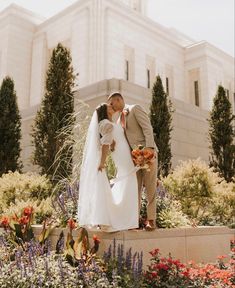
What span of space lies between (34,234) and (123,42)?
15.8 metres

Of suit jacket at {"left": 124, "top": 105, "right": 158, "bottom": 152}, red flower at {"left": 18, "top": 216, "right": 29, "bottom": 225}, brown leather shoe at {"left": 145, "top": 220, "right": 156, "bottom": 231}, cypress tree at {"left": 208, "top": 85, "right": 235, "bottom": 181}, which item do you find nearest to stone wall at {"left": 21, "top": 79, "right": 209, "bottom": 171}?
cypress tree at {"left": 208, "top": 85, "right": 235, "bottom": 181}

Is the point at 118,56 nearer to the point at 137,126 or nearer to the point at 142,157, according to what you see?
the point at 137,126

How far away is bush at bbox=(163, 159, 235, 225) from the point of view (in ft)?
Result: 27.9

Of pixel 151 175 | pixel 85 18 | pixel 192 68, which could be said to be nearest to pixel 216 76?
pixel 192 68

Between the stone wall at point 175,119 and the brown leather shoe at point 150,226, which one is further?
the stone wall at point 175,119

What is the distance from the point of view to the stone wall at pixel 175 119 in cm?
1286

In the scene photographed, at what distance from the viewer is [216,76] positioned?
23031 mm

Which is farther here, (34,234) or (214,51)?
(214,51)

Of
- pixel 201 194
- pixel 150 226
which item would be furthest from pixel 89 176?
pixel 201 194

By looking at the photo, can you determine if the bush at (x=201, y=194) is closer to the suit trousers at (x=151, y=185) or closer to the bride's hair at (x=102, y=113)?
the suit trousers at (x=151, y=185)

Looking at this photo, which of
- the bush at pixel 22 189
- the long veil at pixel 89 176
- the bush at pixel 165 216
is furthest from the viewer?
the bush at pixel 22 189

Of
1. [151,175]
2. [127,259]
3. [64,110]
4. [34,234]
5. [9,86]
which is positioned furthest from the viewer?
[9,86]

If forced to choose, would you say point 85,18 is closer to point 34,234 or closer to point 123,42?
point 123,42

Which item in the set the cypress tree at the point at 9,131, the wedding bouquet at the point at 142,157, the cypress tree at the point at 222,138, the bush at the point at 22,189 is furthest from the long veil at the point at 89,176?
the cypress tree at the point at 222,138
